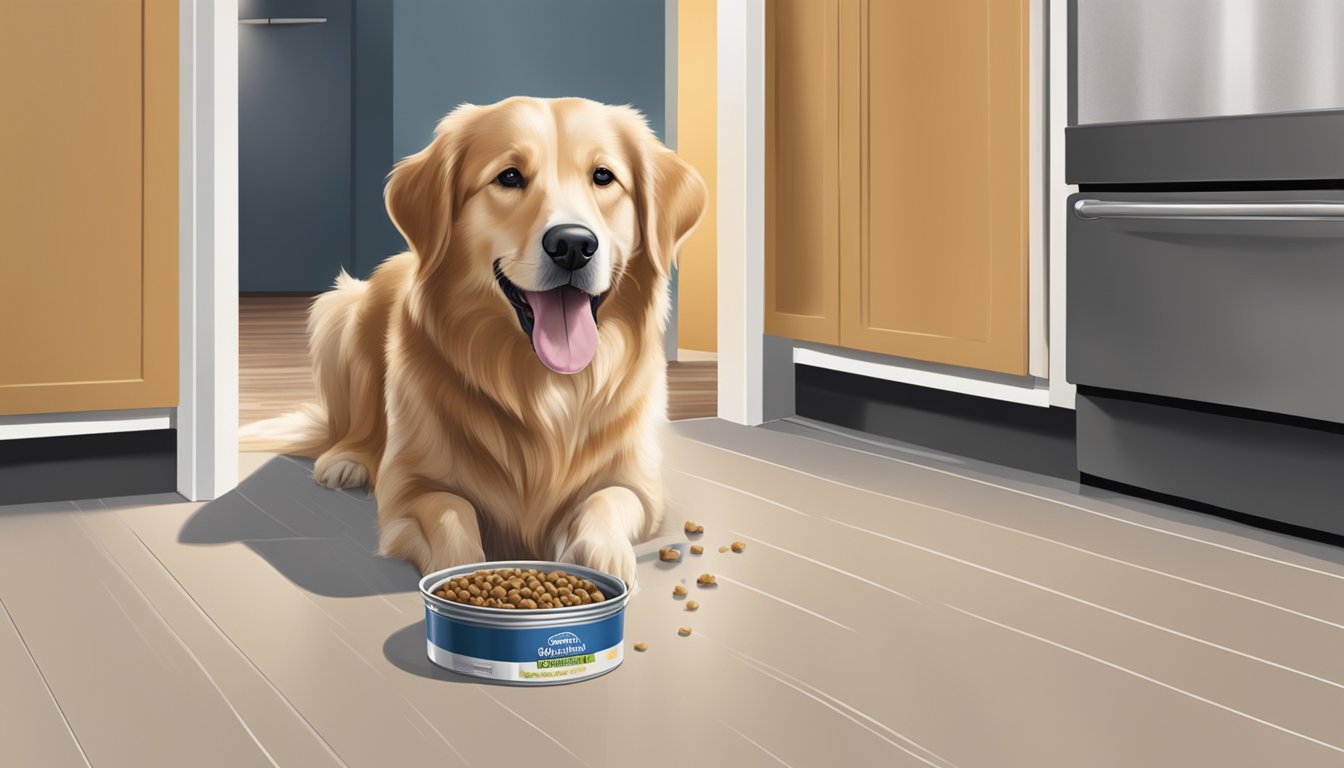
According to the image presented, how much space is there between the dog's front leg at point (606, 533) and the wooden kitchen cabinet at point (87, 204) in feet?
3.29

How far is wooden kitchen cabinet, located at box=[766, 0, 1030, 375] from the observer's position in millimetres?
2664

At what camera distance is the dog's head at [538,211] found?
1835mm

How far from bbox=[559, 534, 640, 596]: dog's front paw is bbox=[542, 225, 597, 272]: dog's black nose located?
15.6 inches

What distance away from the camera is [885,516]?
2260mm

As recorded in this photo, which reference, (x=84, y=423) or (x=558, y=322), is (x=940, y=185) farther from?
(x=84, y=423)

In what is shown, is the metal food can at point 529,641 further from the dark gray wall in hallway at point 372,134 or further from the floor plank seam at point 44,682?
the dark gray wall in hallway at point 372,134

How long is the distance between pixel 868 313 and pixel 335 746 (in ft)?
7.04

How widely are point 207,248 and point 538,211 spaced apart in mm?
861

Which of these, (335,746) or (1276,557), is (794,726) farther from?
(1276,557)

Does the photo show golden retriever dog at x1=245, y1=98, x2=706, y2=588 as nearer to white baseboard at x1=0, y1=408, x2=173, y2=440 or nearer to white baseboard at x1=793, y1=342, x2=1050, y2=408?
white baseboard at x1=0, y1=408, x2=173, y2=440

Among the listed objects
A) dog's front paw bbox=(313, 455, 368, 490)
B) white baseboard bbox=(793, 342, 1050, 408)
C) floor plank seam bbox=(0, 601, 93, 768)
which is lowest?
floor plank seam bbox=(0, 601, 93, 768)

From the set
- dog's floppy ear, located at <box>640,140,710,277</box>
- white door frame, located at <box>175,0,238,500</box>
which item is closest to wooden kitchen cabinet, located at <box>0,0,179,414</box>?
white door frame, located at <box>175,0,238,500</box>

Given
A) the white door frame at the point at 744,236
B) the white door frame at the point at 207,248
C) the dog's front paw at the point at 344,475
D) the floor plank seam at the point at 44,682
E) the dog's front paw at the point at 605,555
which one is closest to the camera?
the floor plank seam at the point at 44,682

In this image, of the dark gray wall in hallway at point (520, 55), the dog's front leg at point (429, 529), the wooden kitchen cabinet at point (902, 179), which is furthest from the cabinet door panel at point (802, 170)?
the dark gray wall in hallway at point (520, 55)
